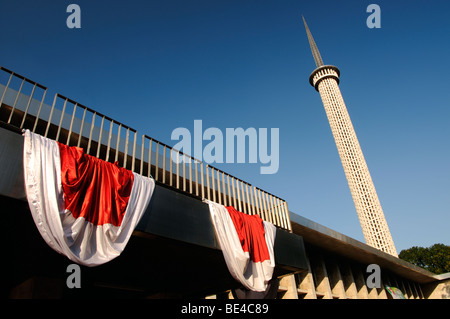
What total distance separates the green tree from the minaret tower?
420 inches

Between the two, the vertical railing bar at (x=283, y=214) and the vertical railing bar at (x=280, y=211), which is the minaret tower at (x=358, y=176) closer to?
the vertical railing bar at (x=283, y=214)

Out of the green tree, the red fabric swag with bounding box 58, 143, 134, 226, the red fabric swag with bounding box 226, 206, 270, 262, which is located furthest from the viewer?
the green tree

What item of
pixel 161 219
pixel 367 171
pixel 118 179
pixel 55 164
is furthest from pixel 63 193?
pixel 367 171

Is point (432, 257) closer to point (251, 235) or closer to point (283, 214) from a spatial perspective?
point (283, 214)

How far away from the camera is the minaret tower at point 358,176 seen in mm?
27406

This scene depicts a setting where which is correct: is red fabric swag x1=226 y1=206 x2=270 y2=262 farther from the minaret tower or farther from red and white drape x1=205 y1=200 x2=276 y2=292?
the minaret tower

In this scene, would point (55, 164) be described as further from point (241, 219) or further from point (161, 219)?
point (241, 219)

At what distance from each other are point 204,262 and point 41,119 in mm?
4880

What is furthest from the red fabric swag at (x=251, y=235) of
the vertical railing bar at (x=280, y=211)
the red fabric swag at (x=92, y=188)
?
the red fabric swag at (x=92, y=188)

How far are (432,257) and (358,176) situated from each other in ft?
51.9

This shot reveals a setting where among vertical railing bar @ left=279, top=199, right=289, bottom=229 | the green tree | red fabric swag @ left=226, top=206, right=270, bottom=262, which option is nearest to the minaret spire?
the green tree

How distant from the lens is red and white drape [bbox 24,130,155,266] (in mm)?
4124

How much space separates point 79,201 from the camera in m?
4.56
